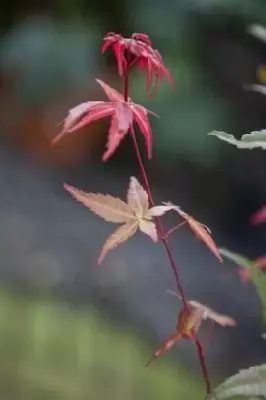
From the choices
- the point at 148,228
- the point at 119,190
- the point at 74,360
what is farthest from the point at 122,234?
the point at 119,190

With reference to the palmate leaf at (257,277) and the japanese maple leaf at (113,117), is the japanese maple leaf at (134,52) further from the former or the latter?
the palmate leaf at (257,277)

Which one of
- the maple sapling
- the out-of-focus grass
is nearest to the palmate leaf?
the maple sapling

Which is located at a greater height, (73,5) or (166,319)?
(73,5)

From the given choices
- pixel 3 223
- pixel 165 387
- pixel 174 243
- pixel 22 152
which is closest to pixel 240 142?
pixel 165 387

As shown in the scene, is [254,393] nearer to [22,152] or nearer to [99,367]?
[99,367]

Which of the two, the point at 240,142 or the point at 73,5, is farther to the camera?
the point at 73,5

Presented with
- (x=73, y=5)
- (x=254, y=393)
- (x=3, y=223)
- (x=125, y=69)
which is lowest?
(x=3, y=223)
